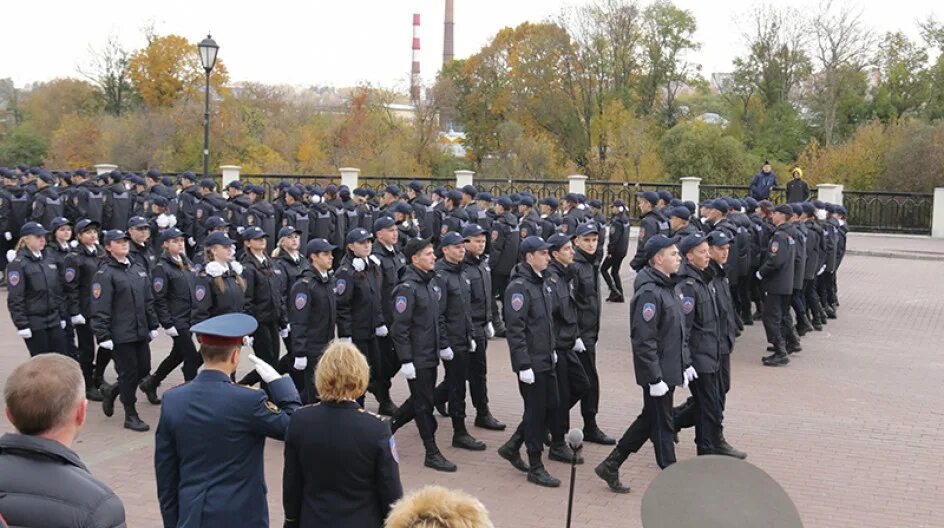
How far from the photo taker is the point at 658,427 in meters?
7.97

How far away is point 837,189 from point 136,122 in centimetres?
3273

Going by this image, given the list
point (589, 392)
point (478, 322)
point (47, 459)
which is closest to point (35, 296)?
point (478, 322)

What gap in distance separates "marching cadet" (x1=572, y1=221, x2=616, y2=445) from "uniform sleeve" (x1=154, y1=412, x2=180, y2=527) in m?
4.64

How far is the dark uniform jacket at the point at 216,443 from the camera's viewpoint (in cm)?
499

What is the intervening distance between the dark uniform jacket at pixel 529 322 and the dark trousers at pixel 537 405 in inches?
4.9

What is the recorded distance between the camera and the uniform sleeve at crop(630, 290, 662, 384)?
26.1ft

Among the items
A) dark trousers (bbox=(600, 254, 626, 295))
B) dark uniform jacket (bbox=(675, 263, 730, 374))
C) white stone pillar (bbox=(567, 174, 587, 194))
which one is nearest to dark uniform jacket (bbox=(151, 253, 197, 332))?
dark uniform jacket (bbox=(675, 263, 730, 374))

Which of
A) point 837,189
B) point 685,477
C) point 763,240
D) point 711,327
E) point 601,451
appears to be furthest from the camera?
point 837,189

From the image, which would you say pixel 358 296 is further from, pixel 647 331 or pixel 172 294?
pixel 647 331

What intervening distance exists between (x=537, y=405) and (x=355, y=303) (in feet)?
7.75

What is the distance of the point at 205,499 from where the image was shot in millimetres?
5000

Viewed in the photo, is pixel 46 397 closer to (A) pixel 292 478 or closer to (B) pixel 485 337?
(A) pixel 292 478

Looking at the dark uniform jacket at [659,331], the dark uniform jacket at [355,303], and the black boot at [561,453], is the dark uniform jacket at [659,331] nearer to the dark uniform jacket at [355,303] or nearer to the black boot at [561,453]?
the black boot at [561,453]

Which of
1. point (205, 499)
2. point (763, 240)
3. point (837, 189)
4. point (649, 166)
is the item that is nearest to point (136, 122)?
point (649, 166)
